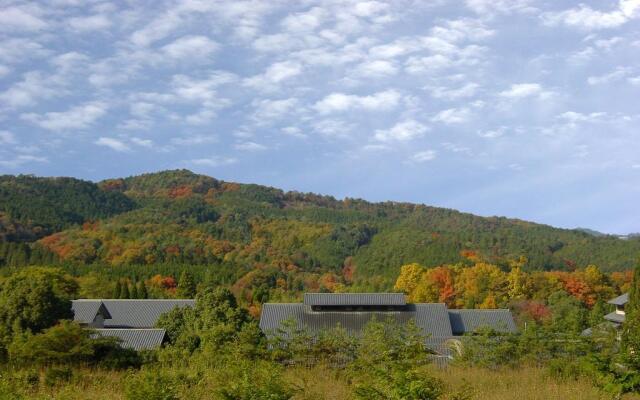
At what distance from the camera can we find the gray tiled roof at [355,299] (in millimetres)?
29000

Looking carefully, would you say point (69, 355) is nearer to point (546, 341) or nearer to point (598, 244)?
point (546, 341)

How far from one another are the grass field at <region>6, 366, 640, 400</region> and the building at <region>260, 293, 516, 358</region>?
19.4 meters

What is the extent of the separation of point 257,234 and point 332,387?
80.2 m

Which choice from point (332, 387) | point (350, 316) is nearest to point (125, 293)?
point (350, 316)

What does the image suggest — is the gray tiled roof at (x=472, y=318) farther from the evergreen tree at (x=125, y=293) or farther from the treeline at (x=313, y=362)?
the evergreen tree at (x=125, y=293)

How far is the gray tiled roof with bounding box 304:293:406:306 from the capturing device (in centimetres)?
2900

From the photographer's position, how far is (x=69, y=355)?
30.1 feet

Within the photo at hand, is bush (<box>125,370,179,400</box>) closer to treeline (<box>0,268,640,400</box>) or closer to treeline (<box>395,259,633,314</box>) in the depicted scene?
treeline (<box>0,268,640,400</box>)

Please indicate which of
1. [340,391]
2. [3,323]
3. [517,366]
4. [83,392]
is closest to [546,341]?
[517,366]

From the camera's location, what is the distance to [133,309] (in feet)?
104

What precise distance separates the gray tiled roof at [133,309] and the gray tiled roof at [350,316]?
4.35m

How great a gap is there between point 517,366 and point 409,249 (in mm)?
56890

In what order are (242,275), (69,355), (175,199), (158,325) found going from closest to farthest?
(69,355), (158,325), (242,275), (175,199)

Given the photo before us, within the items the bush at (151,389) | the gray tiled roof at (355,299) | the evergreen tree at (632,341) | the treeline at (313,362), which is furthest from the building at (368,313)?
the bush at (151,389)
